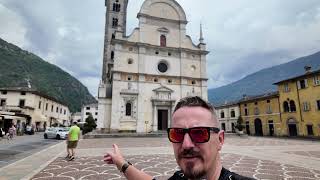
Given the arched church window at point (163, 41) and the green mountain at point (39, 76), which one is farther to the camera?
the green mountain at point (39, 76)

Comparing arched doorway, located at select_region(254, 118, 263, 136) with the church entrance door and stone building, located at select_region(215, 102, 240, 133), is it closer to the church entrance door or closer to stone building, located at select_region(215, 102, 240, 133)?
stone building, located at select_region(215, 102, 240, 133)

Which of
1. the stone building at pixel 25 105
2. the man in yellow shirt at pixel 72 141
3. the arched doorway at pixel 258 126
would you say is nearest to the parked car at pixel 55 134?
the stone building at pixel 25 105

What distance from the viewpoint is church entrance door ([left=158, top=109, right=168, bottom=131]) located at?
32.3m

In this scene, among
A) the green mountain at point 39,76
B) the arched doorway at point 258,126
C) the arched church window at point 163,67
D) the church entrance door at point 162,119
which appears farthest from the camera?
the green mountain at point 39,76

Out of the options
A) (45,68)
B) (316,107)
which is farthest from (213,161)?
(45,68)

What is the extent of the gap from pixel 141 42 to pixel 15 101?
81.6 ft

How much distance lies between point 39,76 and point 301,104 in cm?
9840

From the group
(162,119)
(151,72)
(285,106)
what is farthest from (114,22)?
(285,106)

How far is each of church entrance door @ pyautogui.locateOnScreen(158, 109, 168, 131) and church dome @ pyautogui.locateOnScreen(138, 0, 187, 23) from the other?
46.6ft

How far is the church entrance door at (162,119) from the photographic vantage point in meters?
32.3

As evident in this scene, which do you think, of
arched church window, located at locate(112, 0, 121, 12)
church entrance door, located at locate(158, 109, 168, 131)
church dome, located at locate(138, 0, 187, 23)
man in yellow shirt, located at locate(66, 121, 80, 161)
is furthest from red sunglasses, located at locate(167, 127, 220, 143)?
arched church window, located at locate(112, 0, 121, 12)

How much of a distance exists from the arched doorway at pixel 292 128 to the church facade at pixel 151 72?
12.5 meters

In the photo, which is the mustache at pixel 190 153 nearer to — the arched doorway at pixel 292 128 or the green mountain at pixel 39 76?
the arched doorway at pixel 292 128

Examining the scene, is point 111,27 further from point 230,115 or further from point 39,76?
point 39,76
